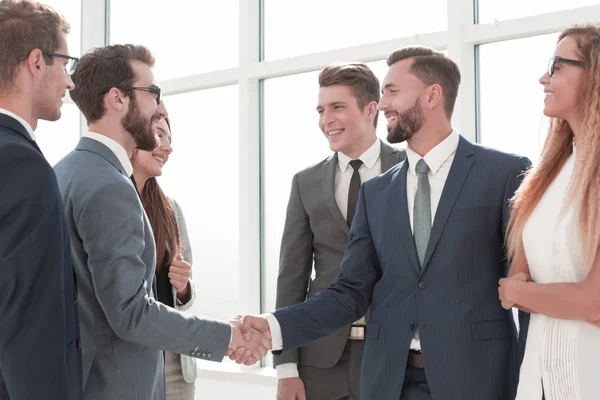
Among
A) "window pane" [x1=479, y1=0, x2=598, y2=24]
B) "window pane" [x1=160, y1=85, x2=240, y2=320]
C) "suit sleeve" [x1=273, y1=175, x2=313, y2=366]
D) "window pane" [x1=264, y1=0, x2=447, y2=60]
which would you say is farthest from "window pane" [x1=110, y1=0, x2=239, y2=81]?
"suit sleeve" [x1=273, y1=175, x2=313, y2=366]

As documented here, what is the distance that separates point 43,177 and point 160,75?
13.3 ft

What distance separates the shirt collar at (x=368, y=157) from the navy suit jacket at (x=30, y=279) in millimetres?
1580

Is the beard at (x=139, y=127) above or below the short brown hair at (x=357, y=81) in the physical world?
below

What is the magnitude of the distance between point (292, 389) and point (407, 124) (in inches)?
46.5

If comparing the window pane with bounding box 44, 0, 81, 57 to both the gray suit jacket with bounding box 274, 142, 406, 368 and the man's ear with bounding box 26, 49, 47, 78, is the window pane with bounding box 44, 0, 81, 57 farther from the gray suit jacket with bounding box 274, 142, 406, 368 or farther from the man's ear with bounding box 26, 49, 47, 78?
the man's ear with bounding box 26, 49, 47, 78

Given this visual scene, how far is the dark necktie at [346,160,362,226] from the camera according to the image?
10.3 ft

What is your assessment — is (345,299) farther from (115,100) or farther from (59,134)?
(59,134)

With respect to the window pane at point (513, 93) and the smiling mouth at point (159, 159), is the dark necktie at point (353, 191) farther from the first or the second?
the window pane at point (513, 93)

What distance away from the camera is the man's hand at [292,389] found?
10.2 feet

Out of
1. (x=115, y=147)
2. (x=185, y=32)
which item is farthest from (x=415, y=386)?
(x=185, y=32)

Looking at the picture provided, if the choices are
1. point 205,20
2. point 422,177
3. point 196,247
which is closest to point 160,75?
point 205,20

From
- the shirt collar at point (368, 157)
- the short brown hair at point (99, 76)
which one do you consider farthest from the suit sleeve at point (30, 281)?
the shirt collar at point (368, 157)

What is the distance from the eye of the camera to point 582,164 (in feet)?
7.06

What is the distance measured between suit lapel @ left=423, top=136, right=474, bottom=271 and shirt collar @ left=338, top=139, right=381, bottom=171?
2.32ft
